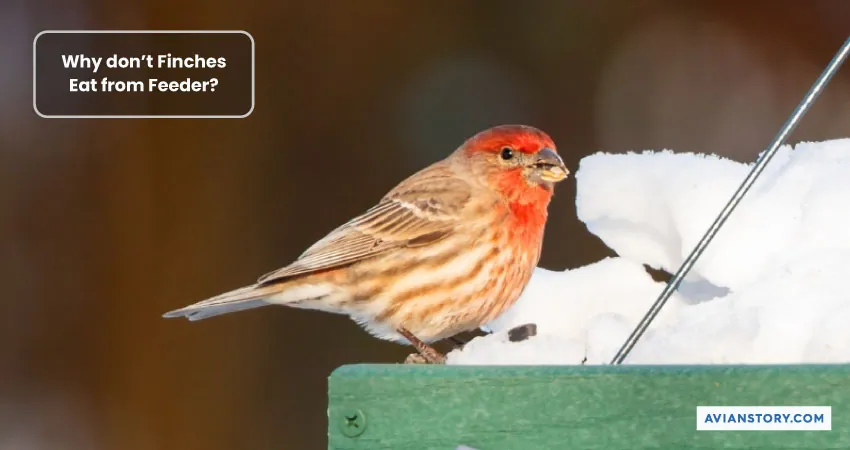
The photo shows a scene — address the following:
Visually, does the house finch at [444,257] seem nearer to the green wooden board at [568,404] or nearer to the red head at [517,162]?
the red head at [517,162]

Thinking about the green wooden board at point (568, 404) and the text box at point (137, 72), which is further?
the text box at point (137, 72)

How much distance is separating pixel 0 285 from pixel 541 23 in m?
1.07

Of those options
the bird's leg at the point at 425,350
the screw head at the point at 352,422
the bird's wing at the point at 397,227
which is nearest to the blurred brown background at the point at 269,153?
the bird's wing at the point at 397,227

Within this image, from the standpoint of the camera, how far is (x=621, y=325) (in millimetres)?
1144

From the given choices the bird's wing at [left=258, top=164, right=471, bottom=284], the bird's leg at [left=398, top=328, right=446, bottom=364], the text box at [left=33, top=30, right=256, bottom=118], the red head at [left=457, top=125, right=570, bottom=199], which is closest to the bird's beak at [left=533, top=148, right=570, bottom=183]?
the red head at [left=457, top=125, right=570, bottom=199]

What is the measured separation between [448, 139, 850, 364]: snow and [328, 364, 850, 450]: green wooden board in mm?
84

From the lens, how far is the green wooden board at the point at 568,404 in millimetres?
966

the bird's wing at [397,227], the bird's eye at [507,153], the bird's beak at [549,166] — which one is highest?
the bird's eye at [507,153]

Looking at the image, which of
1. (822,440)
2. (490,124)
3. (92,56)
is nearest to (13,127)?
(92,56)

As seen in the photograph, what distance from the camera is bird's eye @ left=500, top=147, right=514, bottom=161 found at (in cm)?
151

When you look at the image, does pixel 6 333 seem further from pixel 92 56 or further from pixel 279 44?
pixel 279 44

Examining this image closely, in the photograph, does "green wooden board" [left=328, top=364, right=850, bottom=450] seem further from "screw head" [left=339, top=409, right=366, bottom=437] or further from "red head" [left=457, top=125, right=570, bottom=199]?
"red head" [left=457, top=125, right=570, bottom=199]

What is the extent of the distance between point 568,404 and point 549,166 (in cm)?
55

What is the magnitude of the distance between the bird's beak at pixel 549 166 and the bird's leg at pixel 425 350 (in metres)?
0.26
